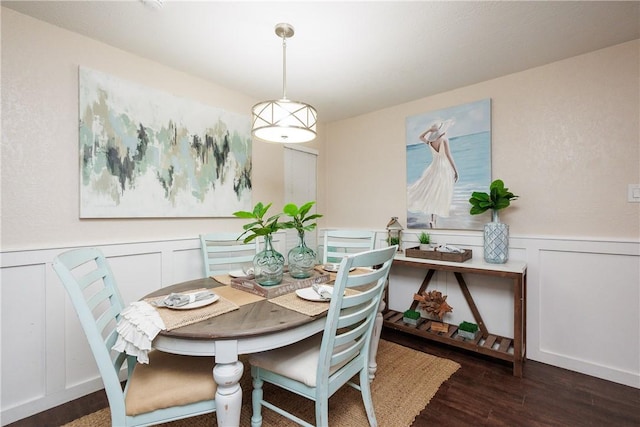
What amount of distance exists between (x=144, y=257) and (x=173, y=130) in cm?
99

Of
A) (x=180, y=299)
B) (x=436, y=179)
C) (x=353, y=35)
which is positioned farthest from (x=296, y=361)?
(x=436, y=179)

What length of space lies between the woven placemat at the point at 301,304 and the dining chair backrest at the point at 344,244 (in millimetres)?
946

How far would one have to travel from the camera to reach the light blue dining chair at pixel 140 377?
1020mm

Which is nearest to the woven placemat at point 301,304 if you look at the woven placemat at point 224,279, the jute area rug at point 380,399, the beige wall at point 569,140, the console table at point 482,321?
the woven placemat at point 224,279

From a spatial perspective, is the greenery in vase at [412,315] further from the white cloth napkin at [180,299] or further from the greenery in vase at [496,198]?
the white cloth napkin at [180,299]

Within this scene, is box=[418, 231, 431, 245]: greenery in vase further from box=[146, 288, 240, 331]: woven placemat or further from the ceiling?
box=[146, 288, 240, 331]: woven placemat

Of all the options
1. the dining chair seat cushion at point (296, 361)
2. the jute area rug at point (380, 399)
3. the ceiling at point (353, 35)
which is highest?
the ceiling at point (353, 35)

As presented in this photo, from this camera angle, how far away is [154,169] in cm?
218

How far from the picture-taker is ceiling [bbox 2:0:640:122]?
1.62m

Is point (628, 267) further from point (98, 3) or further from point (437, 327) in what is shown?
point (98, 3)

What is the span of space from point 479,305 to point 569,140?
4.81 feet

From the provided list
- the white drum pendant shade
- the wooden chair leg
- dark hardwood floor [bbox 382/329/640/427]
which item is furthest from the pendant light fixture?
dark hardwood floor [bbox 382/329/640/427]

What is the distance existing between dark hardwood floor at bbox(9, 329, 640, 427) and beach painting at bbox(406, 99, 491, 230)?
3.81 ft

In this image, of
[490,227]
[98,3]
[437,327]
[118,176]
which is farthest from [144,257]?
[490,227]
